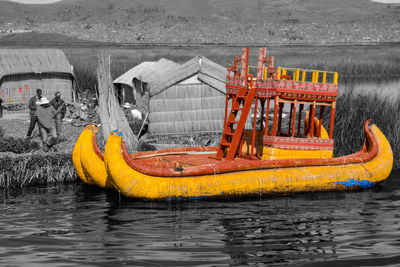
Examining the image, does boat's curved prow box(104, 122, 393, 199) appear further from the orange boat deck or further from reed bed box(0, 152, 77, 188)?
reed bed box(0, 152, 77, 188)

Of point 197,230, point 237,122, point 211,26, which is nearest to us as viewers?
point 197,230

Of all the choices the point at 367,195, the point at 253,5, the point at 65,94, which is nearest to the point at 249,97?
the point at 367,195

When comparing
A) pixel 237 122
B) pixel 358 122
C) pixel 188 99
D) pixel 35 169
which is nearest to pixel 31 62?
pixel 188 99

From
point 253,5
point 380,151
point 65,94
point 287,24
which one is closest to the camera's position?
point 380,151

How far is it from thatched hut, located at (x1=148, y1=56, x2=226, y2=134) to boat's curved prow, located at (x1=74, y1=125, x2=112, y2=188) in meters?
7.30

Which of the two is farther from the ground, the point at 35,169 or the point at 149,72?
the point at 149,72

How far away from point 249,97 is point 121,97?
63.9ft

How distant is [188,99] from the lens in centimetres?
2298

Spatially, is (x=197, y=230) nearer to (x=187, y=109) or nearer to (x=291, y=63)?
(x=187, y=109)

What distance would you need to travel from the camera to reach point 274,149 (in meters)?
15.1

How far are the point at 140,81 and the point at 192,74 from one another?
697 cm

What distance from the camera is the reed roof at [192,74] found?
22.6 meters

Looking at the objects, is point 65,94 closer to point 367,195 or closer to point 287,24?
point 367,195

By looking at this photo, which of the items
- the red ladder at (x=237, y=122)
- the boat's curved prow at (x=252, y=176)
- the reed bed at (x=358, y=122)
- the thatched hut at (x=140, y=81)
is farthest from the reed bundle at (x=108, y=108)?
the reed bed at (x=358, y=122)
